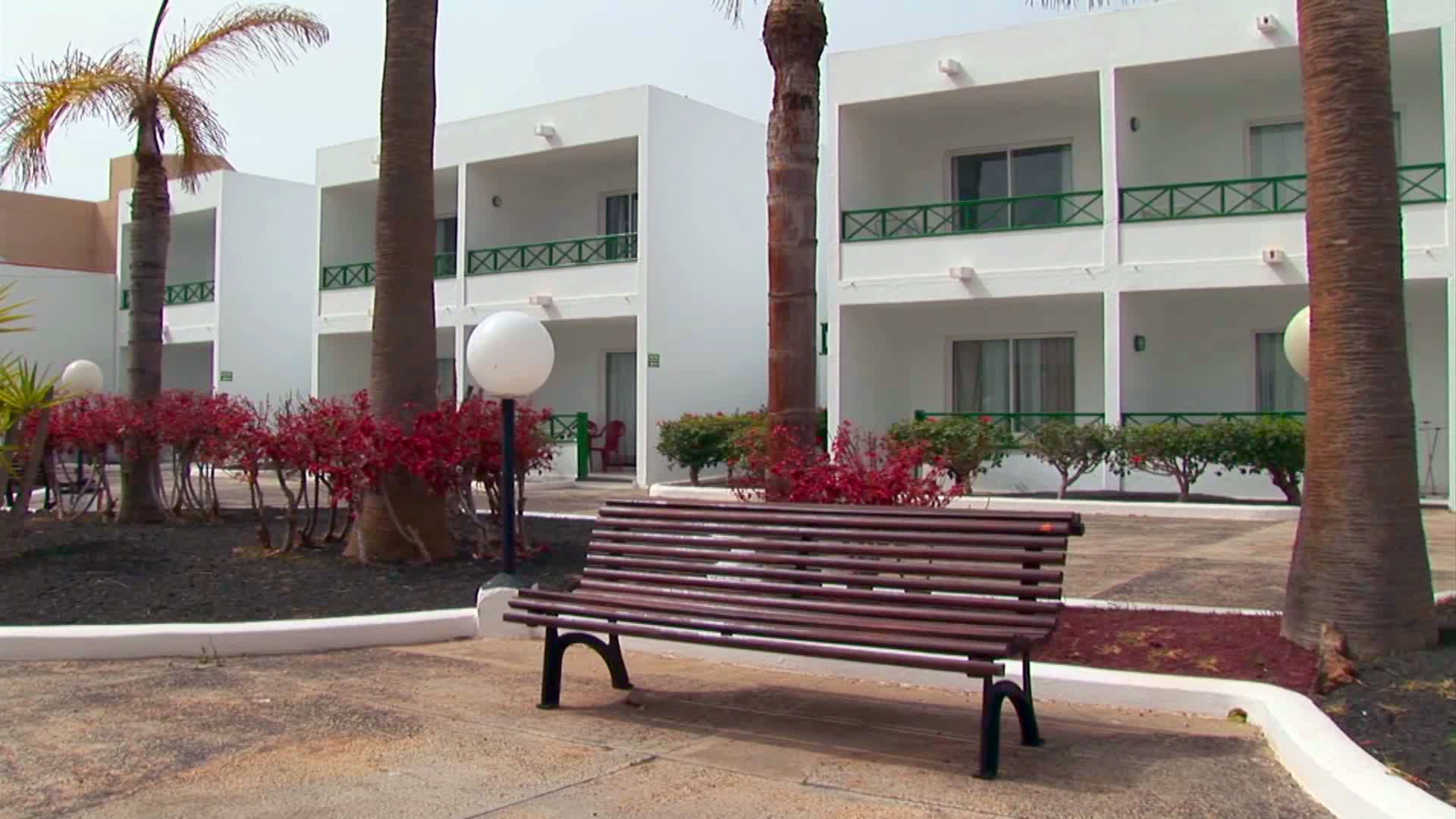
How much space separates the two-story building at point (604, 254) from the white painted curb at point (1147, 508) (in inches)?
203

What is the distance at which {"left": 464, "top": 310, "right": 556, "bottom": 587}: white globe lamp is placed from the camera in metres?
7.39

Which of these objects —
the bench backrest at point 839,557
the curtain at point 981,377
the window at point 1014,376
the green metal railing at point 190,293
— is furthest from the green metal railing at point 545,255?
the bench backrest at point 839,557

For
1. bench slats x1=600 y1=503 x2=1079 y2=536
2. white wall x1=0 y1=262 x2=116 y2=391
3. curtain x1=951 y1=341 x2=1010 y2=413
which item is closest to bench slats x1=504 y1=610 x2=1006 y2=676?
bench slats x1=600 y1=503 x2=1079 y2=536

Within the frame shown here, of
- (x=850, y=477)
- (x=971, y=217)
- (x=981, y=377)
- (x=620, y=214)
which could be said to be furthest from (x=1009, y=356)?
(x=850, y=477)

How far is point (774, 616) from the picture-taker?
5332 mm

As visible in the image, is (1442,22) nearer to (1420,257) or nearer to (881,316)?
(1420,257)

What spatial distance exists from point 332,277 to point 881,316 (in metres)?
12.2

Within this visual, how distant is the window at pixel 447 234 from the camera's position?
86.8 ft

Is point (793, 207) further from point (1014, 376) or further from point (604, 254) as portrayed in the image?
point (604, 254)

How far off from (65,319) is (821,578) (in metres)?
30.0

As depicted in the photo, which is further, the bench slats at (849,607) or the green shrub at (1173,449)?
the green shrub at (1173,449)

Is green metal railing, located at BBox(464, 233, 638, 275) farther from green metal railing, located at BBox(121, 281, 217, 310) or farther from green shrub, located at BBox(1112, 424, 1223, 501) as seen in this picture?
green shrub, located at BBox(1112, 424, 1223, 501)

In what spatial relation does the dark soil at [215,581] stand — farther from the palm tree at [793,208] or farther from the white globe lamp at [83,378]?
the white globe lamp at [83,378]

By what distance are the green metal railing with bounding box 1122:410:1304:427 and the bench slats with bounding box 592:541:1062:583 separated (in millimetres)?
11677
